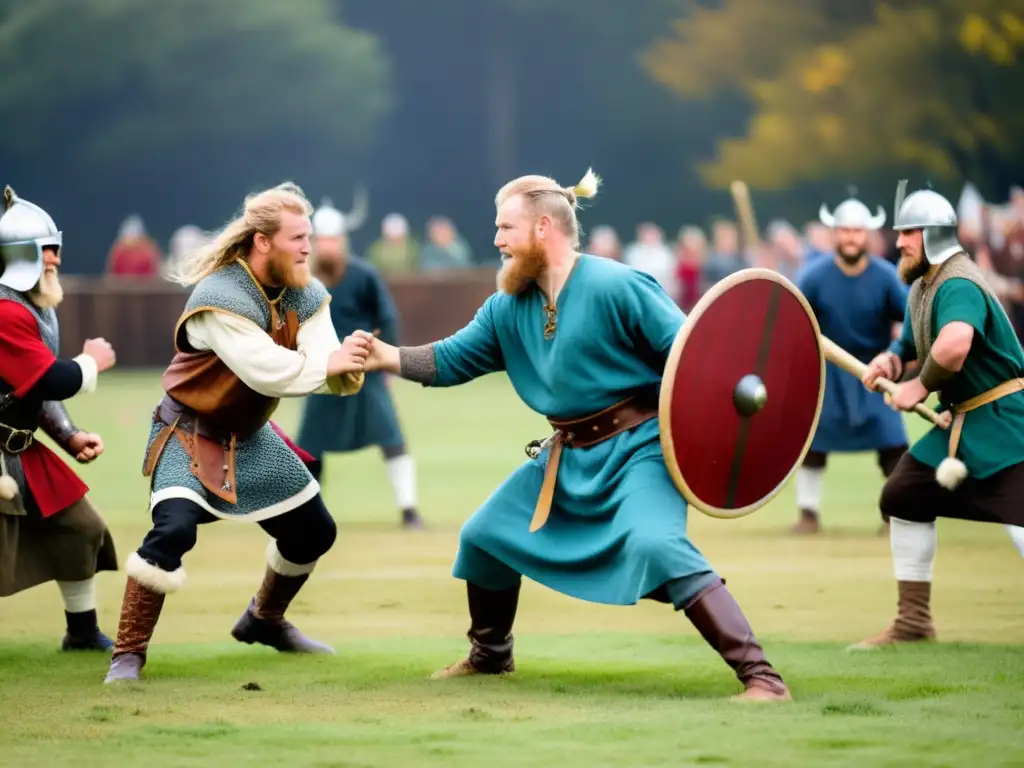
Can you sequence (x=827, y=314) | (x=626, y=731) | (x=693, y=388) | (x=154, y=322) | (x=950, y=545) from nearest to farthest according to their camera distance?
(x=626, y=731), (x=693, y=388), (x=950, y=545), (x=827, y=314), (x=154, y=322)

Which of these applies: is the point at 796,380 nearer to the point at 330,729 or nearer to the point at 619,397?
the point at 619,397

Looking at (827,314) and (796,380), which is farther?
(827,314)

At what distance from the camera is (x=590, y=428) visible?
555 centimetres

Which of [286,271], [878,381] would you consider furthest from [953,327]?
[286,271]

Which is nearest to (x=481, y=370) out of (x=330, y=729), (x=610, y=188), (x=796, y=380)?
(x=796, y=380)

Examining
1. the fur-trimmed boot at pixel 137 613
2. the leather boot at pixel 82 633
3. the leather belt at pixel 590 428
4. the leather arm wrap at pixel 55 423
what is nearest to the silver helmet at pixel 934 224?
the leather belt at pixel 590 428

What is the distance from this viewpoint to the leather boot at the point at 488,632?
5734 mm

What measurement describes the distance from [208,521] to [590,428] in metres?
1.20

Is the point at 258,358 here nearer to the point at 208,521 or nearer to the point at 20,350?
the point at 208,521

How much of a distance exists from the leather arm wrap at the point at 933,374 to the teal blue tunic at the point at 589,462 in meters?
1.02

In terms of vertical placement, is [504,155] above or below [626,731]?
above

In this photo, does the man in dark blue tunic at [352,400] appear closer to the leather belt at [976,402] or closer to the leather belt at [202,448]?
the leather belt at [202,448]

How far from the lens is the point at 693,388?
529 cm

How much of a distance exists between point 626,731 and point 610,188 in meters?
36.2
